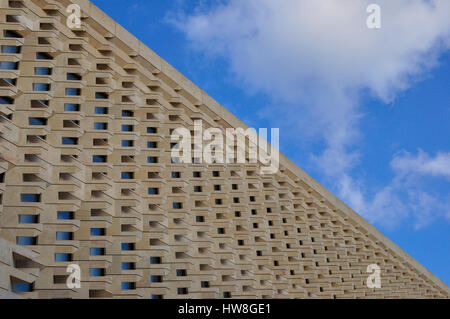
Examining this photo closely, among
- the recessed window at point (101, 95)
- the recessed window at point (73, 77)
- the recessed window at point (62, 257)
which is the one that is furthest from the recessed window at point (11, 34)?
the recessed window at point (62, 257)

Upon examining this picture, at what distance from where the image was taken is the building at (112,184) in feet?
30.2

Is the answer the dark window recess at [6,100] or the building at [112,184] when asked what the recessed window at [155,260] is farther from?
the dark window recess at [6,100]

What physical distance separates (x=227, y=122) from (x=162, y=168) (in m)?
2.94

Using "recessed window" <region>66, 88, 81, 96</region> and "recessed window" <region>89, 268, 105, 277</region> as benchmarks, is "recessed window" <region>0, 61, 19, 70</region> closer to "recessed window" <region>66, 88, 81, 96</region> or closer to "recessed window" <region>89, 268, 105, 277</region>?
"recessed window" <region>66, 88, 81, 96</region>

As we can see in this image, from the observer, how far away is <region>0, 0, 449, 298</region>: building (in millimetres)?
9219

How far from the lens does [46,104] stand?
10133 millimetres

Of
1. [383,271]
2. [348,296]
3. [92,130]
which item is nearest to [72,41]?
[92,130]

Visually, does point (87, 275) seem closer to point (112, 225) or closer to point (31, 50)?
point (112, 225)

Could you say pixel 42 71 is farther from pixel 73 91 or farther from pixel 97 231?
pixel 97 231

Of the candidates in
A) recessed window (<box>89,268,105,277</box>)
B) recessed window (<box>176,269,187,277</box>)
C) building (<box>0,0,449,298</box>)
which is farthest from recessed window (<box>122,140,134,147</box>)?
recessed window (<box>176,269,187,277</box>)

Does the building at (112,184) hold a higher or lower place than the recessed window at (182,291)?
higher

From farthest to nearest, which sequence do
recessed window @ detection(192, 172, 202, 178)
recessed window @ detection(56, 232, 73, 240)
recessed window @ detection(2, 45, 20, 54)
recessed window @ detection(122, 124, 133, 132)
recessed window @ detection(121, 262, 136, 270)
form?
recessed window @ detection(192, 172, 202, 178) < recessed window @ detection(122, 124, 133, 132) < recessed window @ detection(121, 262, 136, 270) < recessed window @ detection(2, 45, 20, 54) < recessed window @ detection(56, 232, 73, 240)

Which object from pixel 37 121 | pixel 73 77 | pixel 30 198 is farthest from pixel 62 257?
pixel 73 77

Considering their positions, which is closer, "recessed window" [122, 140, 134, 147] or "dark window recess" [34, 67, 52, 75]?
"dark window recess" [34, 67, 52, 75]
